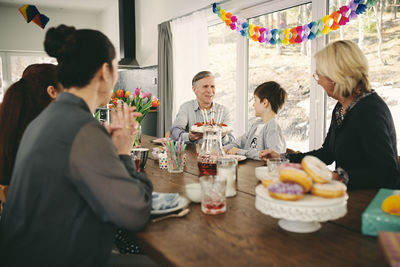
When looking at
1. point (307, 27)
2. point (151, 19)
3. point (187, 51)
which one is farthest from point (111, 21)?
point (307, 27)

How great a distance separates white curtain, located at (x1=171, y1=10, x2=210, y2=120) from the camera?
459 centimetres

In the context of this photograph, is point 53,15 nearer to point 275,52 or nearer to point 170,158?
point 275,52

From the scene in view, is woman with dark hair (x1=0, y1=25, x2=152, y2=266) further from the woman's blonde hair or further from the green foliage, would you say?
the green foliage

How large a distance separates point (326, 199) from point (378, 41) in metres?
2.54

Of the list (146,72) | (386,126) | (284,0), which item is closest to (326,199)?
(386,126)

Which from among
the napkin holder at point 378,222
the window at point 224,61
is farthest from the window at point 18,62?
the napkin holder at point 378,222

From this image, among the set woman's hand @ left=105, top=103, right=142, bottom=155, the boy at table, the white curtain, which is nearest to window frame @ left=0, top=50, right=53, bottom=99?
the white curtain

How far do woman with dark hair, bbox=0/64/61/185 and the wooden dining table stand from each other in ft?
2.78

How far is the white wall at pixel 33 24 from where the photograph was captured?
23.5 ft

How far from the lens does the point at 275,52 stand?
4.00 m

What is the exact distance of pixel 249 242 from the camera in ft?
3.20

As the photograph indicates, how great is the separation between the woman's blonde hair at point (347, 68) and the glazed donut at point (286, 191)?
95 centimetres

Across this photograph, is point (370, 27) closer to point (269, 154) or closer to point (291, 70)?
point (291, 70)

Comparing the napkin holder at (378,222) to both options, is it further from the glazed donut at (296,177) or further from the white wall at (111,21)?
the white wall at (111,21)
